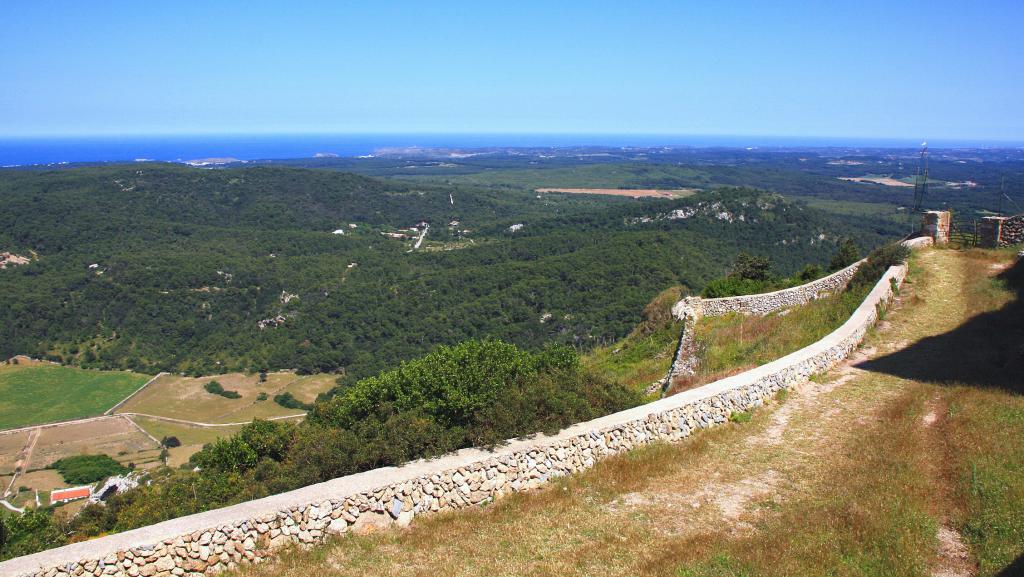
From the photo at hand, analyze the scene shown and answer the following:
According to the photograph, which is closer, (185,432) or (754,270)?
(754,270)

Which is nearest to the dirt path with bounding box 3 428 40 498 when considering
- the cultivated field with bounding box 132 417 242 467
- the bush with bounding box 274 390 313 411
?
the cultivated field with bounding box 132 417 242 467

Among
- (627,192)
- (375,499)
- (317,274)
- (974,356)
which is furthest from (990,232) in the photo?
(627,192)

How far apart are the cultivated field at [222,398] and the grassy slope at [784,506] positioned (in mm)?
48678

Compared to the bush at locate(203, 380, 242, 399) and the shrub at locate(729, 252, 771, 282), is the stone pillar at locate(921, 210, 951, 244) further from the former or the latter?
the bush at locate(203, 380, 242, 399)

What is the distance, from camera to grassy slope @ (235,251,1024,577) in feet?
19.4

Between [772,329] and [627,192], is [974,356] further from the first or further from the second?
[627,192]

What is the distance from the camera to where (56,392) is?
55.1 m

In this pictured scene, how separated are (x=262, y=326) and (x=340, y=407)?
65922 mm

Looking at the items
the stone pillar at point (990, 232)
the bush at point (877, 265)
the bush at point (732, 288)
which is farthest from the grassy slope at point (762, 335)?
the stone pillar at point (990, 232)

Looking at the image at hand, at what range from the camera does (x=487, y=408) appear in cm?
862

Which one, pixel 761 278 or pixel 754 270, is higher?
pixel 754 270

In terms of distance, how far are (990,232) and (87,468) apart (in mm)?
49357

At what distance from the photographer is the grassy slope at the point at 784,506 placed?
5918 millimetres

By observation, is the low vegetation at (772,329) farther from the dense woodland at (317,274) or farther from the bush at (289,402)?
the bush at (289,402)
